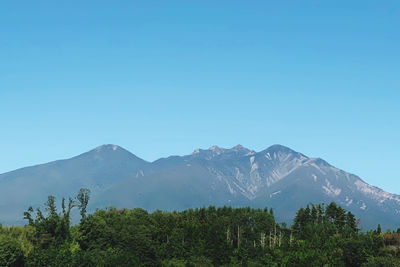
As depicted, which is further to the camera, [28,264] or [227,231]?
[227,231]

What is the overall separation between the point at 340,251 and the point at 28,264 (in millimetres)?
75810

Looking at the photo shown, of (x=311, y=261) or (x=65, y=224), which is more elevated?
(x=65, y=224)

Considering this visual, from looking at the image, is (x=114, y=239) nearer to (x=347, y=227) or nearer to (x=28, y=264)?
(x=28, y=264)

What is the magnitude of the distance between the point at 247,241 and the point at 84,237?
46.6m

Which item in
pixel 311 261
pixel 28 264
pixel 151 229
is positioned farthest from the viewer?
pixel 151 229

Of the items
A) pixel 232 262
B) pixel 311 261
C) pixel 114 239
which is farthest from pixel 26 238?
pixel 311 261

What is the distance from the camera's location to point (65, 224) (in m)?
166

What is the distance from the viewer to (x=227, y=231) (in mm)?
181750

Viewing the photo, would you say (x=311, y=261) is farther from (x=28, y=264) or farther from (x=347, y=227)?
(x=28, y=264)

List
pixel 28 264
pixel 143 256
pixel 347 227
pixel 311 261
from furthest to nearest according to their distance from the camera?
pixel 347 227
pixel 143 256
pixel 28 264
pixel 311 261

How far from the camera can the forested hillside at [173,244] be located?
150m

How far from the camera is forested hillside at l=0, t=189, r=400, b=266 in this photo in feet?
493

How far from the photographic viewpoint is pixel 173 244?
6535 inches

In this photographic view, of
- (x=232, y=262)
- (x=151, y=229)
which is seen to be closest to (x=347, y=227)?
(x=232, y=262)
